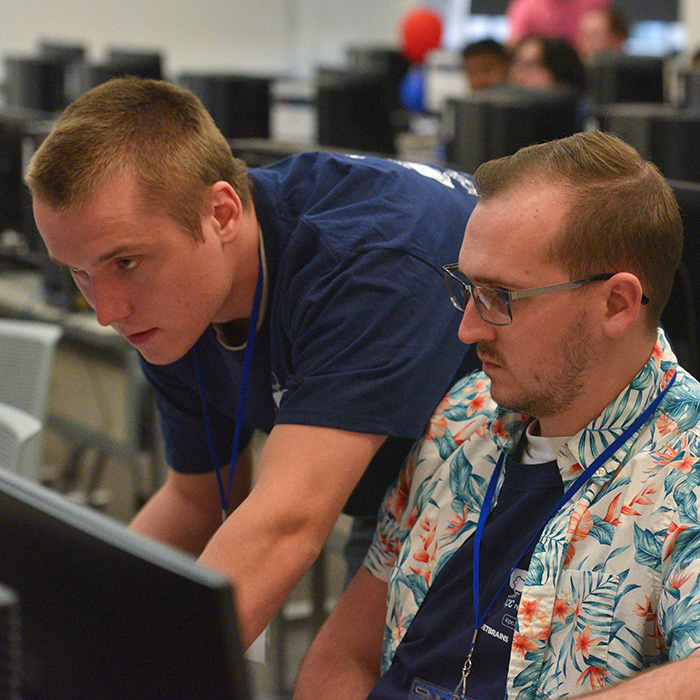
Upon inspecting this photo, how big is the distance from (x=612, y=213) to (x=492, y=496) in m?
0.36

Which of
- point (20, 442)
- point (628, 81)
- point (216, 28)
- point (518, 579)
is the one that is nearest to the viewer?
point (518, 579)

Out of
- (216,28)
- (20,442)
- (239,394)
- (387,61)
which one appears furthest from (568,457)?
(216,28)

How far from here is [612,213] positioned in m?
1.04

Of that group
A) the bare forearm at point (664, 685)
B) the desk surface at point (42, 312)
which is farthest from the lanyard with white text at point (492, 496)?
the desk surface at point (42, 312)

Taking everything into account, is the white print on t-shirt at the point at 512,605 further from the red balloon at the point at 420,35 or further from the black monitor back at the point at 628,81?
the red balloon at the point at 420,35

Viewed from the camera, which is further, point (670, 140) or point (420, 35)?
point (420, 35)

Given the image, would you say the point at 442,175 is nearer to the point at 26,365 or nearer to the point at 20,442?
the point at 20,442

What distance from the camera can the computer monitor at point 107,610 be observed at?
61 centimetres

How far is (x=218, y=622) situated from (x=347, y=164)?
894mm

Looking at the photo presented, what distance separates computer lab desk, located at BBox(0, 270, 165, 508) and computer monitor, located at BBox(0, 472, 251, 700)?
81.1 inches

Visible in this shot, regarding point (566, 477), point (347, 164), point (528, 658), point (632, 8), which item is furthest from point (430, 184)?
point (632, 8)

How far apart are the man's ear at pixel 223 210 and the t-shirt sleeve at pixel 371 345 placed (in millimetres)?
107

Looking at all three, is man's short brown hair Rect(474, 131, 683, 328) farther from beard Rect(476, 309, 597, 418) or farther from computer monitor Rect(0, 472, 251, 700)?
computer monitor Rect(0, 472, 251, 700)

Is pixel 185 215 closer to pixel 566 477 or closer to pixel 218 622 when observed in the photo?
pixel 566 477
